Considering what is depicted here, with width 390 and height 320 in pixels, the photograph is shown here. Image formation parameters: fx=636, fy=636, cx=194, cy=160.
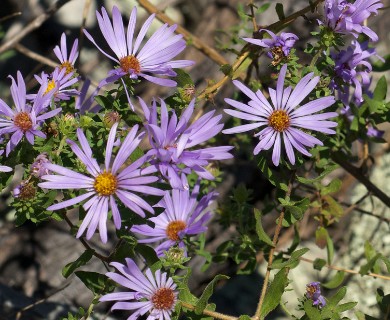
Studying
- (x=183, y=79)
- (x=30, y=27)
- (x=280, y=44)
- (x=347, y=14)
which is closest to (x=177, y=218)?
(x=183, y=79)

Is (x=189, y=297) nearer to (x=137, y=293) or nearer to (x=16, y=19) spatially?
(x=137, y=293)

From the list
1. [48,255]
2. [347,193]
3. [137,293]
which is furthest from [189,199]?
[347,193]

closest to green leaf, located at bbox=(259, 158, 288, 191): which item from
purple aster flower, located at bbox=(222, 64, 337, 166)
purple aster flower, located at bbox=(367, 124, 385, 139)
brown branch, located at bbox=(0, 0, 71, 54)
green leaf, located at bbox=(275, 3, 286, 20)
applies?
purple aster flower, located at bbox=(222, 64, 337, 166)

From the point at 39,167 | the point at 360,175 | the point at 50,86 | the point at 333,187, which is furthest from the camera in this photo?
the point at 360,175

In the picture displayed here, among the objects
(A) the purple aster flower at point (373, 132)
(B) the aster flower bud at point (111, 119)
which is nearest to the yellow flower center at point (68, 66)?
(B) the aster flower bud at point (111, 119)

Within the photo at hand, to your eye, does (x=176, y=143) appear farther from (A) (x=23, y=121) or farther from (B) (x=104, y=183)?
(A) (x=23, y=121)

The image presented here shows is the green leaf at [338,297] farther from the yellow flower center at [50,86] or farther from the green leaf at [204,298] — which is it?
the yellow flower center at [50,86]
